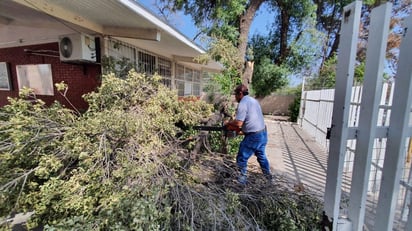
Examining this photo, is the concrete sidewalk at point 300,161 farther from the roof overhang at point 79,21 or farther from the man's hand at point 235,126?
the roof overhang at point 79,21

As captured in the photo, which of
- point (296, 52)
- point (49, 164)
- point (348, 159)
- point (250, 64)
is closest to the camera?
point (49, 164)

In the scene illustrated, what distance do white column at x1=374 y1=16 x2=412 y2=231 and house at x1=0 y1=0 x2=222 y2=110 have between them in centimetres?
356

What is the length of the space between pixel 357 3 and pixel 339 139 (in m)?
0.79

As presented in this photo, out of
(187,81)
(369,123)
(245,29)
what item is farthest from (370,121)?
(187,81)

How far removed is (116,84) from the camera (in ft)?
11.9

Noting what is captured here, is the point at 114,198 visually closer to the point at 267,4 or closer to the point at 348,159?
the point at 348,159

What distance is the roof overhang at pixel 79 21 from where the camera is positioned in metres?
3.59

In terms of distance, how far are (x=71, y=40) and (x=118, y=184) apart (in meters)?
4.16

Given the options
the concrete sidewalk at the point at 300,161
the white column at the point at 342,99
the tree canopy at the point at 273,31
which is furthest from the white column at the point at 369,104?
the tree canopy at the point at 273,31

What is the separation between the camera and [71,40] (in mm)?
4762

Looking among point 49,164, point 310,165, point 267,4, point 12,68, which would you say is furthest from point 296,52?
point 12,68

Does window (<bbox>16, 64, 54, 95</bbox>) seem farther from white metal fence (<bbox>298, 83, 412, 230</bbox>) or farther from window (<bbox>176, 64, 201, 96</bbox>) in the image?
white metal fence (<bbox>298, 83, 412, 230</bbox>)

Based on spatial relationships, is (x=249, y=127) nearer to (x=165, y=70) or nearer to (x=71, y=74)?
(x=71, y=74)

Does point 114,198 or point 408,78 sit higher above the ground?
point 408,78
